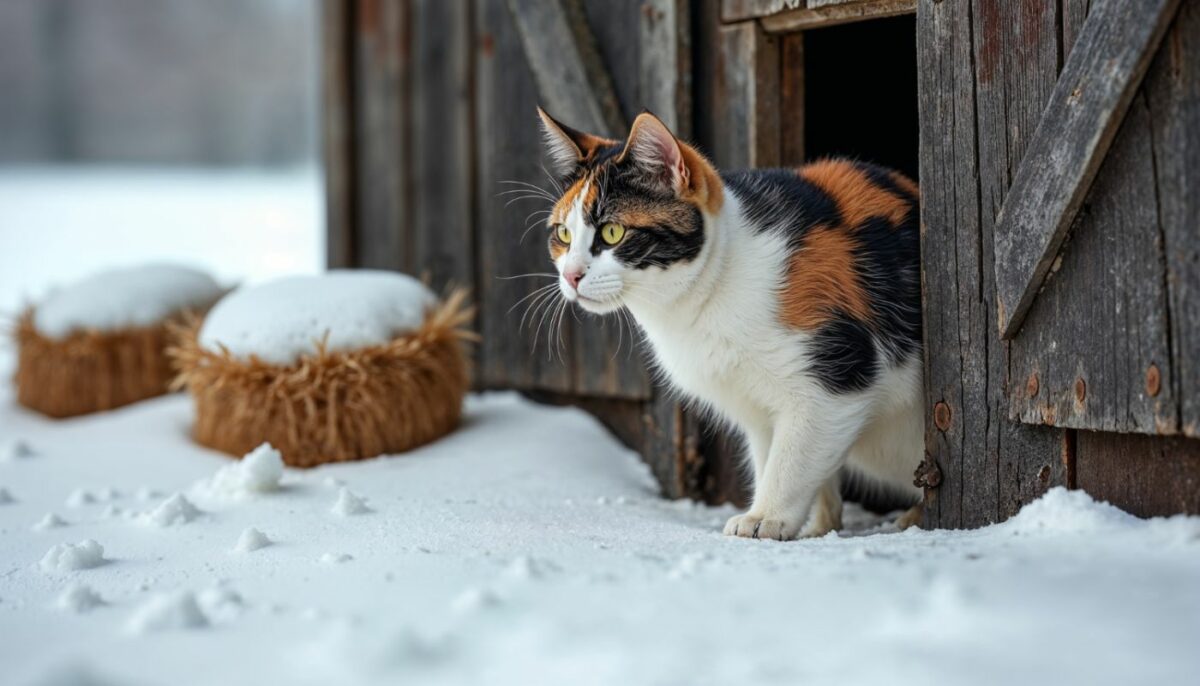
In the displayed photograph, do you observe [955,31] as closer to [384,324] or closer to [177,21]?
[384,324]

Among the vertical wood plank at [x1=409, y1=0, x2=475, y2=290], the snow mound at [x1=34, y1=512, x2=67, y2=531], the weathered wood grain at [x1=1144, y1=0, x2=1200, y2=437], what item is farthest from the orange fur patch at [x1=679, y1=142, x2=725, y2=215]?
the snow mound at [x1=34, y1=512, x2=67, y2=531]

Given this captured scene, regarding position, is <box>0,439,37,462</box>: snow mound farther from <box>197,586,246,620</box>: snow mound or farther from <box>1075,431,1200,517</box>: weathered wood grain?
<box>1075,431,1200,517</box>: weathered wood grain

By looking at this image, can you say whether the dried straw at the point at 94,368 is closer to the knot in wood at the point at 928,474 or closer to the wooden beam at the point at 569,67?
the wooden beam at the point at 569,67

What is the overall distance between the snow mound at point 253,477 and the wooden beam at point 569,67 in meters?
1.42

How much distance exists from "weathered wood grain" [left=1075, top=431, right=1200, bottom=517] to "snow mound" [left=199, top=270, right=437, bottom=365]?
2.09 m

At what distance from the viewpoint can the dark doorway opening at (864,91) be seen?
379cm

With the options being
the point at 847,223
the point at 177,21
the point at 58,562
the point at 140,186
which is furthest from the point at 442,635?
the point at 177,21

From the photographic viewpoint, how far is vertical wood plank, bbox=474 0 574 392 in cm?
356

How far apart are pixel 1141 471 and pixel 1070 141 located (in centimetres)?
66

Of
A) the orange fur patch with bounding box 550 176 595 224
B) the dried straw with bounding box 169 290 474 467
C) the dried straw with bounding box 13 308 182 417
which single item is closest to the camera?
the orange fur patch with bounding box 550 176 595 224

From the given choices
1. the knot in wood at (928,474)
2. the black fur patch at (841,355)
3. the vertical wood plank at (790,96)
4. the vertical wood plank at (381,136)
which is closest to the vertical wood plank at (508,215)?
the vertical wood plank at (381,136)

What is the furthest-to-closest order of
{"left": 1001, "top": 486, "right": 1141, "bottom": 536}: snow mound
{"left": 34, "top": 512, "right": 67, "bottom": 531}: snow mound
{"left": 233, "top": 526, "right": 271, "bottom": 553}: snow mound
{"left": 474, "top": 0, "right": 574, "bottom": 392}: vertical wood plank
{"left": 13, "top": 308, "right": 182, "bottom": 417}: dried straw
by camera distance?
{"left": 13, "top": 308, "right": 182, "bottom": 417}: dried straw
{"left": 474, "top": 0, "right": 574, "bottom": 392}: vertical wood plank
{"left": 34, "top": 512, "right": 67, "bottom": 531}: snow mound
{"left": 233, "top": 526, "right": 271, "bottom": 553}: snow mound
{"left": 1001, "top": 486, "right": 1141, "bottom": 536}: snow mound

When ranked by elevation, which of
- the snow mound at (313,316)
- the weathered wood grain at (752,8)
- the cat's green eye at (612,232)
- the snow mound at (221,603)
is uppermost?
the weathered wood grain at (752,8)

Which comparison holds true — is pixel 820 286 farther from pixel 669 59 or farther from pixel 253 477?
pixel 253 477
